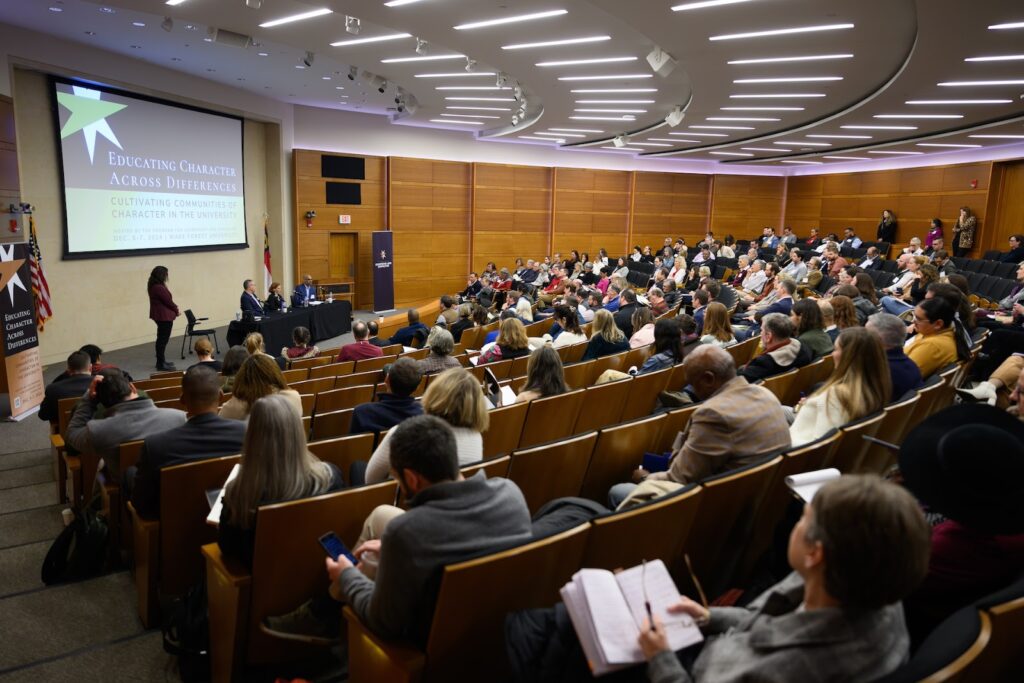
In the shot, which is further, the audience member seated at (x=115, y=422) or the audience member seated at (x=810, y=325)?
the audience member seated at (x=810, y=325)

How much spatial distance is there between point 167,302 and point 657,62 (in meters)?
7.58

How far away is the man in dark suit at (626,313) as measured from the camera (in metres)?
7.61

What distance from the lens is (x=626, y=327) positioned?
7.61m

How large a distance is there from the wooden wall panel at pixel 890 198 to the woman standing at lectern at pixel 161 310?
17858 millimetres

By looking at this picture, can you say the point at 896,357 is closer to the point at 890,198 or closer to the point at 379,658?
the point at 379,658

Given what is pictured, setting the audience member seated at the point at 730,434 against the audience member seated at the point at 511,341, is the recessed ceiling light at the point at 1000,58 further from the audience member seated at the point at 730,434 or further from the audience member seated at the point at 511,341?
the audience member seated at the point at 730,434

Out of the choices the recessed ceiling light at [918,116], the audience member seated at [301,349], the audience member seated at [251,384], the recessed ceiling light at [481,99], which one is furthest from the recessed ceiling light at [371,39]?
the recessed ceiling light at [918,116]

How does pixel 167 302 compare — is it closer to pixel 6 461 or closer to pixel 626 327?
pixel 6 461

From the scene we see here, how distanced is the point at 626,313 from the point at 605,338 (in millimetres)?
2142

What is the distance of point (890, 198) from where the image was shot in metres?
19.1

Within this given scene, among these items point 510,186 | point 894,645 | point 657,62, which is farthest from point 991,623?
point 510,186

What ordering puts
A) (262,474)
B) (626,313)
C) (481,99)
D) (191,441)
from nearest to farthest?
(262,474) < (191,441) < (626,313) < (481,99)

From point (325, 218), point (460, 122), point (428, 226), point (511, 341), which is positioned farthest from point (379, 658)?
point (428, 226)


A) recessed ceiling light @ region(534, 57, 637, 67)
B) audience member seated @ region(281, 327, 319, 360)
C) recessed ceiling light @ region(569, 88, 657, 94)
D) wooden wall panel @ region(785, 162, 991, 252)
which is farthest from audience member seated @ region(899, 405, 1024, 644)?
wooden wall panel @ region(785, 162, 991, 252)
